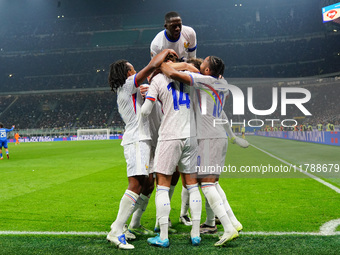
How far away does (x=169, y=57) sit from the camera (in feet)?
12.3

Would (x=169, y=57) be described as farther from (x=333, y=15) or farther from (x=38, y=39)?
(x=38, y=39)

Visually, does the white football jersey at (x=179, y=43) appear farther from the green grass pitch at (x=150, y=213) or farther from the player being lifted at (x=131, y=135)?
the green grass pitch at (x=150, y=213)

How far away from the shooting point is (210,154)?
3.84 m

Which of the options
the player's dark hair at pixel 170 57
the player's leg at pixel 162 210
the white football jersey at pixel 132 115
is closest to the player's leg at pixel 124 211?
the player's leg at pixel 162 210

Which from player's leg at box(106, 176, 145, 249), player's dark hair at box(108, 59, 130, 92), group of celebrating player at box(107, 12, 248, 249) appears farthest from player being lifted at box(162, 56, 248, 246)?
player's dark hair at box(108, 59, 130, 92)

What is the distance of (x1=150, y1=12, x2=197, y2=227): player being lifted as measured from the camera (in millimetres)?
4367

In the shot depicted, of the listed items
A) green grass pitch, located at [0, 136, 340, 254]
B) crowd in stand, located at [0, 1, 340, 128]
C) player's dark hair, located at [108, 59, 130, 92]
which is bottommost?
green grass pitch, located at [0, 136, 340, 254]

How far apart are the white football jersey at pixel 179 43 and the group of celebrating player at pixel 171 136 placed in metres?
0.89

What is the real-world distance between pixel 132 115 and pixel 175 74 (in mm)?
727

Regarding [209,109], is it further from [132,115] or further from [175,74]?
[132,115]

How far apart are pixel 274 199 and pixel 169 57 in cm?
364

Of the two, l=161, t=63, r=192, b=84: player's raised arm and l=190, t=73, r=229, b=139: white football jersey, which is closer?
l=161, t=63, r=192, b=84: player's raised arm

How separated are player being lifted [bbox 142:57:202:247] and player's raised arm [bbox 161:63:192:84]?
13 cm

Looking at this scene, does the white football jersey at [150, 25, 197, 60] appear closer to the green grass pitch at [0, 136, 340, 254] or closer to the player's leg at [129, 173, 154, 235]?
the player's leg at [129, 173, 154, 235]
